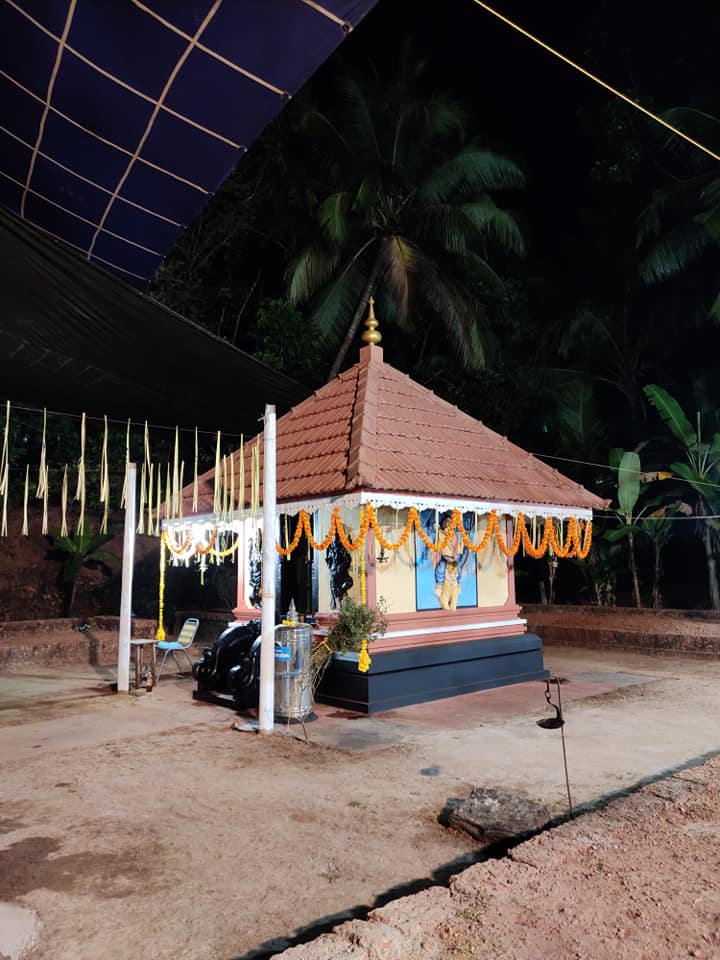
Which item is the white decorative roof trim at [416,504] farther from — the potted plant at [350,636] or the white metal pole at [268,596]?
the potted plant at [350,636]

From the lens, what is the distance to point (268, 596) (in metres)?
7.57

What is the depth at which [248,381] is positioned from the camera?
7.14m

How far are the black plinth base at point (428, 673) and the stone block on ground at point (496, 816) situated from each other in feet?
12.8

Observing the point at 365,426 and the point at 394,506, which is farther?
the point at 365,426

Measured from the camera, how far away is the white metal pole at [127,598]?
9.88 meters

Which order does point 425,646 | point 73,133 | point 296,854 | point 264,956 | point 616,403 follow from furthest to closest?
point 616,403 → point 425,646 → point 73,133 → point 296,854 → point 264,956

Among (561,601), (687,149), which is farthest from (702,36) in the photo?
(561,601)

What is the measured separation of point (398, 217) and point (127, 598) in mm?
13686

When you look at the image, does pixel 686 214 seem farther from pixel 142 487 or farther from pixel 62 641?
pixel 62 641

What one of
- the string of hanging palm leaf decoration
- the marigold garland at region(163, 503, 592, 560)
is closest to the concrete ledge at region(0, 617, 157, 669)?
the string of hanging palm leaf decoration

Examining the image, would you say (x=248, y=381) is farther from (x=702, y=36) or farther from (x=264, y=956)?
(x=702, y=36)

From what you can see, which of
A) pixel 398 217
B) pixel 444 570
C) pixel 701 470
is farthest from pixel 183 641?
pixel 398 217

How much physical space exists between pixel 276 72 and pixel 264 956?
15.6 ft

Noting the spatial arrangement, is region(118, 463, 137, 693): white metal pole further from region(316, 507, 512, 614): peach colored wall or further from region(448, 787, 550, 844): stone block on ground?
region(448, 787, 550, 844): stone block on ground
